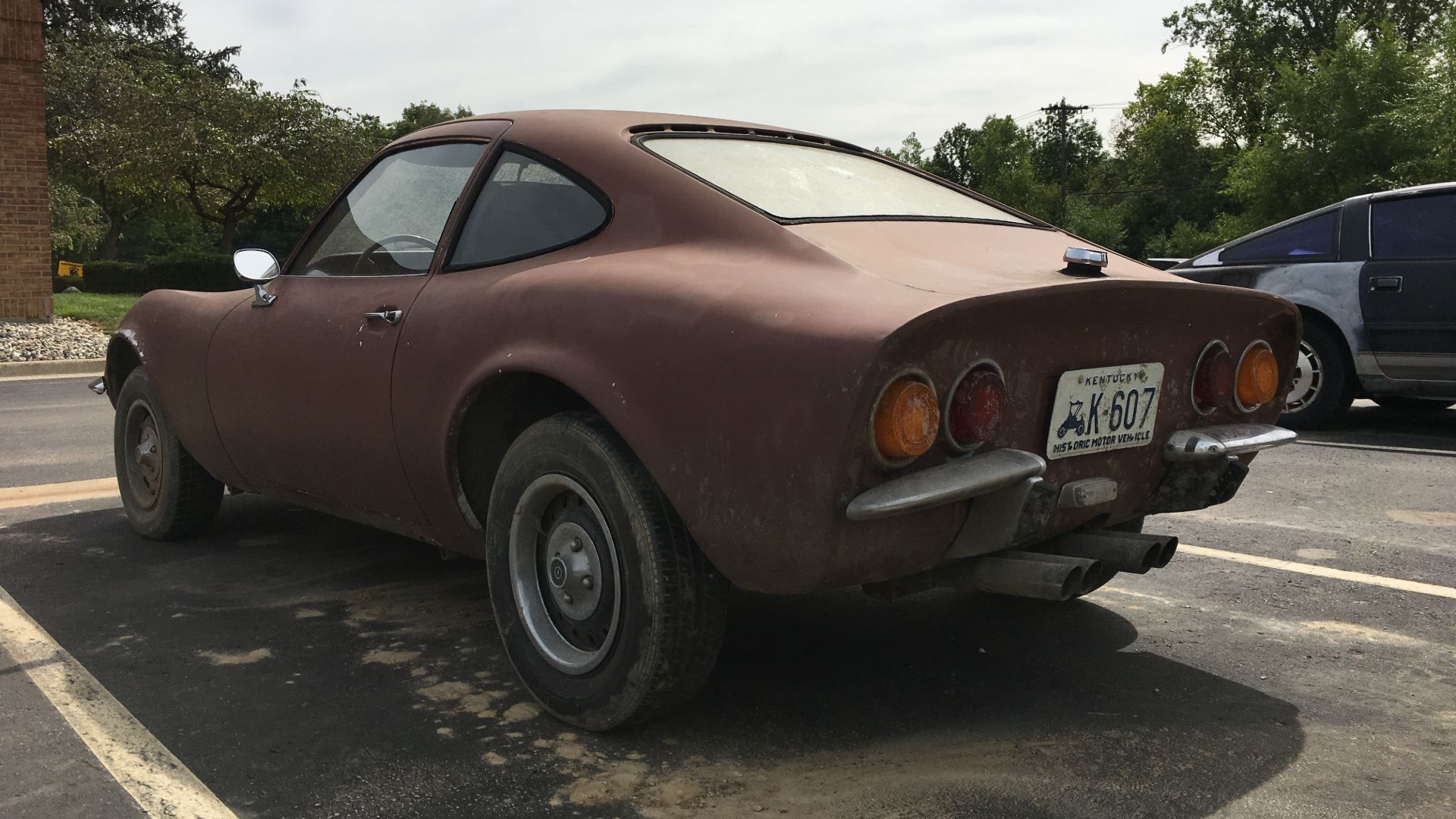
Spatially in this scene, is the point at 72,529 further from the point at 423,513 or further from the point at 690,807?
the point at 690,807

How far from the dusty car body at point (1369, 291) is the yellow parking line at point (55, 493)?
628 centimetres

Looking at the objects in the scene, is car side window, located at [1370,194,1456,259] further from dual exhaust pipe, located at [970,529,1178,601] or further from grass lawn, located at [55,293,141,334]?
grass lawn, located at [55,293,141,334]

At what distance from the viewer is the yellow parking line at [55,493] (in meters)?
5.59

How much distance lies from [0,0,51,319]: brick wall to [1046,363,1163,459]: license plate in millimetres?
17174

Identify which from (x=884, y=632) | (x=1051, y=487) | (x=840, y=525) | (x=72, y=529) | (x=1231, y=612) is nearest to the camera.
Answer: (x=840, y=525)

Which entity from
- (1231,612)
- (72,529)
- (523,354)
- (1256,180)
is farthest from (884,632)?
(1256,180)

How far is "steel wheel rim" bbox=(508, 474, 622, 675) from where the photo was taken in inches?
109

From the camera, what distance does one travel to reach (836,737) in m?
2.80

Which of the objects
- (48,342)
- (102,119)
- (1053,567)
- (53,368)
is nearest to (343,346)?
(1053,567)

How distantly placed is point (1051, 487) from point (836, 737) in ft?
2.50

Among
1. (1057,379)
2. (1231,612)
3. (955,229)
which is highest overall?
(955,229)

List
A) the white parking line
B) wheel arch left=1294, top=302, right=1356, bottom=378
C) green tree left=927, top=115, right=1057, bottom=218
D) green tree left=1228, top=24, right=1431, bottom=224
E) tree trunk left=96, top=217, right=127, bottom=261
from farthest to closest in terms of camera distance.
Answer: green tree left=927, top=115, right=1057, bottom=218 < tree trunk left=96, top=217, right=127, bottom=261 < green tree left=1228, top=24, right=1431, bottom=224 < wheel arch left=1294, top=302, right=1356, bottom=378 < the white parking line

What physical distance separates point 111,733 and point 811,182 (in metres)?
2.20

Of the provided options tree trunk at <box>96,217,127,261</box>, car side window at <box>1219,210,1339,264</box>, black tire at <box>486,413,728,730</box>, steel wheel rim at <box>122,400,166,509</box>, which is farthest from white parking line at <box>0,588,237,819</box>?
tree trunk at <box>96,217,127,261</box>
